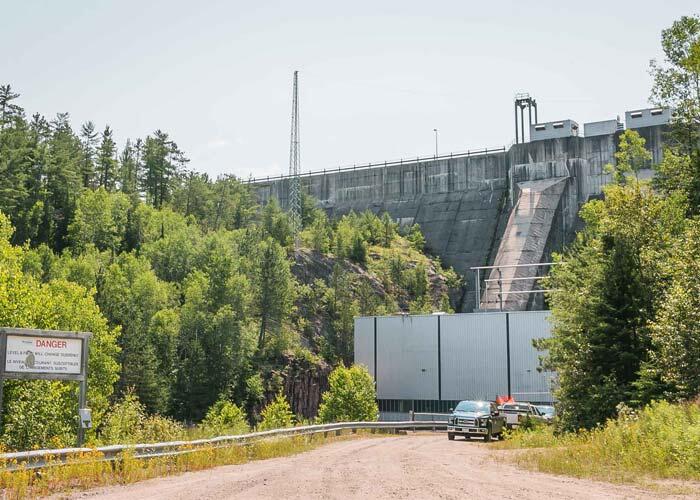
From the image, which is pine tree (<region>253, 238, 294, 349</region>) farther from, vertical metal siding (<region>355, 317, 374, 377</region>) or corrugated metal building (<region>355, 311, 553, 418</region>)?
corrugated metal building (<region>355, 311, 553, 418</region>)

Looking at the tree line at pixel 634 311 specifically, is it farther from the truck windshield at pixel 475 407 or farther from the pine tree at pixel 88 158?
the pine tree at pixel 88 158

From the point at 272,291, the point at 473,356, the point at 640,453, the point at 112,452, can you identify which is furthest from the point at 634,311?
the point at 272,291

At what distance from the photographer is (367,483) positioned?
575 inches

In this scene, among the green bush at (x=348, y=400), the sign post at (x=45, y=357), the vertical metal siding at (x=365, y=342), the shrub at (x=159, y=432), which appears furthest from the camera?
the vertical metal siding at (x=365, y=342)

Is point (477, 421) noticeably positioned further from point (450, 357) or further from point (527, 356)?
point (450, 357)

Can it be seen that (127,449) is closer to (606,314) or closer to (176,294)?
(606,314)

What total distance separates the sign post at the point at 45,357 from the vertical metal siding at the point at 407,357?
42.8 m

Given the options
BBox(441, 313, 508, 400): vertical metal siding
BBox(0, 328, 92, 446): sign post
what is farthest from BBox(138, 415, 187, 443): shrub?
BBox(441, 313, 508, 400): vertical metal siding

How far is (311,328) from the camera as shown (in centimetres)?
7969

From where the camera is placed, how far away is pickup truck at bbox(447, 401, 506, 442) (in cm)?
3328

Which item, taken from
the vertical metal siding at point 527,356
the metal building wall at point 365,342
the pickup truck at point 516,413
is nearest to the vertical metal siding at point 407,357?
the metal building wall at point 365,342

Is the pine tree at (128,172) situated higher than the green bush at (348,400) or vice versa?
the pine tree at (128,172)

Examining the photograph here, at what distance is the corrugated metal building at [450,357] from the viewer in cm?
5631

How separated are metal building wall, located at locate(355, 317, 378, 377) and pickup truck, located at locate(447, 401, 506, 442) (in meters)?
28.9
